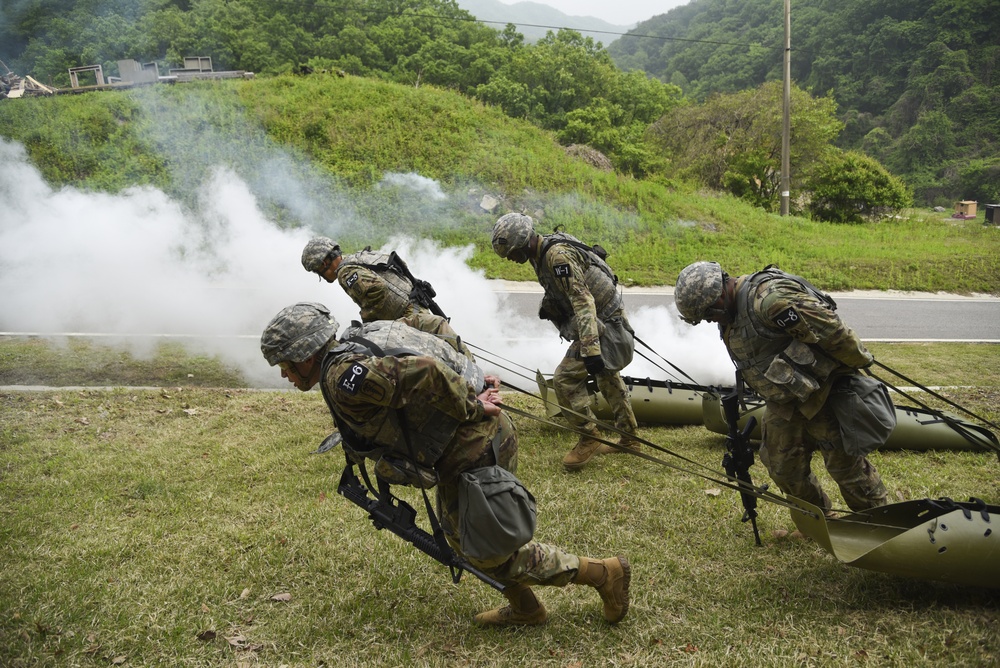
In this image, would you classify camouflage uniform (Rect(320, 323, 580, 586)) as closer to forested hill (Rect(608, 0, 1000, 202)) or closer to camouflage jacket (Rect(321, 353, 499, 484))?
camouflage jacket (Rect(321, 353, 499, 484))

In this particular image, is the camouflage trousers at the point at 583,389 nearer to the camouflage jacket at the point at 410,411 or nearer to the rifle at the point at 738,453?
the rifle at the point at 738,453

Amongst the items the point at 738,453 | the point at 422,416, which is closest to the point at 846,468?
the point at 738,453

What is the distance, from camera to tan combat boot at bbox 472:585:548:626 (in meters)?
3.41

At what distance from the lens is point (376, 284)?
5410 millimetres

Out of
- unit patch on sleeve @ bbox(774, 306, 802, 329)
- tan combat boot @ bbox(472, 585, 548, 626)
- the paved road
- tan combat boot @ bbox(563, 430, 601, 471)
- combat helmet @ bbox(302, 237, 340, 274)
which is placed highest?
combat helmet @ bbox(302, 237, 340, 274)

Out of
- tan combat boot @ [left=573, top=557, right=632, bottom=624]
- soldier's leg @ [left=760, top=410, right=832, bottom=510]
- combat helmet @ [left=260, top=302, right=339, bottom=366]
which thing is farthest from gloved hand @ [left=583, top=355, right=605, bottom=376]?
combat helmet @ [left=260, top=302, right=339, bottom=366]

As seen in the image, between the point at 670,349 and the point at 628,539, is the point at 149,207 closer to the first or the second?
the point at 670,349

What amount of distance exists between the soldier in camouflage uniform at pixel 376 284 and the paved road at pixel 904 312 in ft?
16.8

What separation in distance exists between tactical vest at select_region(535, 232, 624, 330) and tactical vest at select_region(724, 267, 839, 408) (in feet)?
4.88

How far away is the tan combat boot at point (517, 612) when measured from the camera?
11.2 ft

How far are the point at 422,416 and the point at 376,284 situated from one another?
2.58 m

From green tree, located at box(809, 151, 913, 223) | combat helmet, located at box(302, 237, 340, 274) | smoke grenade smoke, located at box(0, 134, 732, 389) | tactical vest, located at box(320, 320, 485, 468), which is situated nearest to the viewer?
tactical vest, located at box(320, 320, 485, 468)

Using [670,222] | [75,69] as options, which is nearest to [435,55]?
[75,69]

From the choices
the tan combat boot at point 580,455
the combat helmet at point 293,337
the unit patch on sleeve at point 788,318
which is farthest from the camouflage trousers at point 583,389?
the combat helmet at point 293,337
